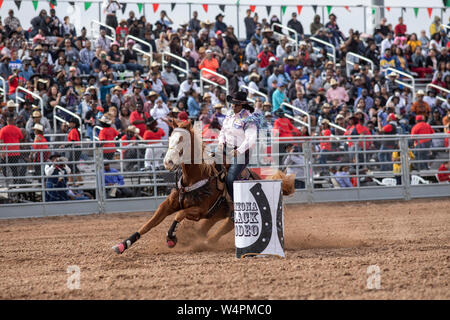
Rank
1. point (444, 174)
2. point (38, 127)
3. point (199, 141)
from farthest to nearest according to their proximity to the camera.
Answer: point (444, 174)
point (38, 127)
point (199, 141)

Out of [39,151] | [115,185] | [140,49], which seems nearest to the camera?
[39,151]

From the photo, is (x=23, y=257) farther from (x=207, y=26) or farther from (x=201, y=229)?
(x=207, y=26)

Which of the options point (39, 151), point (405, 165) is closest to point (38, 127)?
point (39, 151)

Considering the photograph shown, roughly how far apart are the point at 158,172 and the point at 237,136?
6766 mm

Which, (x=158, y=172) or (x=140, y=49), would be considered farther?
(x=140, y=49)

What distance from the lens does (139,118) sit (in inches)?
655

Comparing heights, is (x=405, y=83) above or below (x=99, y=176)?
above

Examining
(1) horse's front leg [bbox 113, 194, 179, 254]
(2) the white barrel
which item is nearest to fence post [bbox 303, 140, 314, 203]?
(1) horse's front leg [bbox 113, 194, 179, 254]

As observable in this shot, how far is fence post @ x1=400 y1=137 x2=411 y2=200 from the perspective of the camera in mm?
16797

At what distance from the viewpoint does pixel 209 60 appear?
20297 mm

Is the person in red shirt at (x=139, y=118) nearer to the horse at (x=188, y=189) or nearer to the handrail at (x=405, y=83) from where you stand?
the horse at (x=188, y=189)

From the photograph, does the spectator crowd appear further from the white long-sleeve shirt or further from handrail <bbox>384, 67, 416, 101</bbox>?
the white long-sleeve shirt

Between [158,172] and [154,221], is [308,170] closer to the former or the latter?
[158,172]

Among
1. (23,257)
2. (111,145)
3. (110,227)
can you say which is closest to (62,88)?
(111,145)
